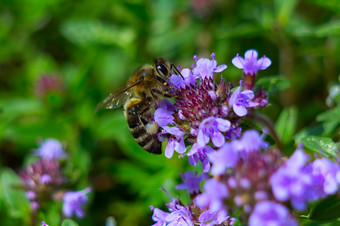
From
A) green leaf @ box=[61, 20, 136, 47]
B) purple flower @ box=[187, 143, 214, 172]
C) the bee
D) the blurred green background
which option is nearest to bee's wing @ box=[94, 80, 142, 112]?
the bee

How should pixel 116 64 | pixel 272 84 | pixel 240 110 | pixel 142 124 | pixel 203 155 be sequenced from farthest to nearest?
pixel 116 64 < pixel 272 84 < pixel 142 124 < pixel 203 155 < pixel 240 110

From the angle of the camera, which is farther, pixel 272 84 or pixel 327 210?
pixel 272 84

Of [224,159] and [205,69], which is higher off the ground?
[205,69]

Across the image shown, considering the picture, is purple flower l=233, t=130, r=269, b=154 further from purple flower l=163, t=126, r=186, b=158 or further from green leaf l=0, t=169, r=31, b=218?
green leaf l=0, t=169, r=31, b=218

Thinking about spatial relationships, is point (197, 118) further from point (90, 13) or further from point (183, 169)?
point (90, 13)

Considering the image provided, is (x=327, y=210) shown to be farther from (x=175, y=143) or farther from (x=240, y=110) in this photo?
(x=175, y=143)

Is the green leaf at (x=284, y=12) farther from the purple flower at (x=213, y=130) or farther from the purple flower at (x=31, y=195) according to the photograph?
the purple flower at (x=31, y=195)

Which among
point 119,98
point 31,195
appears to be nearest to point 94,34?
point 31,195
